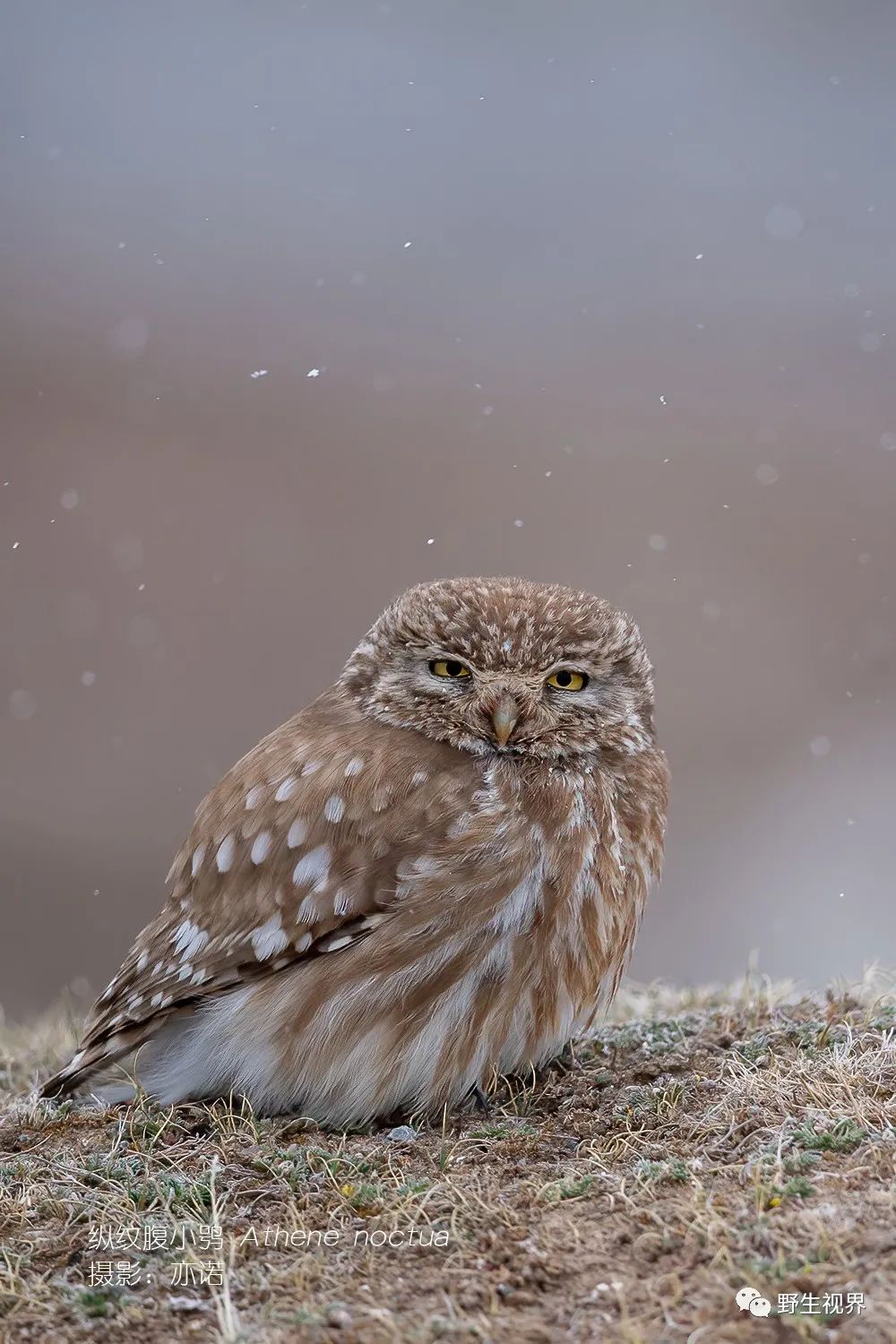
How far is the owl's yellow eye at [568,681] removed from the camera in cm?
445

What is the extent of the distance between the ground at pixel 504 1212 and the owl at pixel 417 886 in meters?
0.21

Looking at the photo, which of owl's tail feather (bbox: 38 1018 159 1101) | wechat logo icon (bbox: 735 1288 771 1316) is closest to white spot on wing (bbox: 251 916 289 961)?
owl's tail feather (bbox: 38 1018 159 1101)

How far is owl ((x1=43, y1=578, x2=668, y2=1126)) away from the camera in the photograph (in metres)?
4.08

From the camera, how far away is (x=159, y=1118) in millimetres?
4133

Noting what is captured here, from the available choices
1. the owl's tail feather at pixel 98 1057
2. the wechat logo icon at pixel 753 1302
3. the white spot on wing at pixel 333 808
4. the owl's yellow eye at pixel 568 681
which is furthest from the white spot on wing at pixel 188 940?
the wechat logo icon at pixel 753 1302

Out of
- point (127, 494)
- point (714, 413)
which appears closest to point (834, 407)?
point (714, 413)

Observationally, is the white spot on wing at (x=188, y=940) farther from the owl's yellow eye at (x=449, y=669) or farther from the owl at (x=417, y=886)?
the owl's yellow eye at (x=449, y=669)

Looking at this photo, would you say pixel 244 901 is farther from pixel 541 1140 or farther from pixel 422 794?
pixel 541 1140

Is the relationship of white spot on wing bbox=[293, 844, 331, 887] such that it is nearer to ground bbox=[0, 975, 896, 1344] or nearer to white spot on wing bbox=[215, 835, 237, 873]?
white spot on wing bbox=[215, 835, 237, 873]

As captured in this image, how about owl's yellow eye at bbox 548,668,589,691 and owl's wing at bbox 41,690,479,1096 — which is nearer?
owl's wing at bbox 41,690,479,1096

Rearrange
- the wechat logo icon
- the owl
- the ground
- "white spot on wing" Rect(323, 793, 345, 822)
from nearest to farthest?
the wechat logo icon, the ground, the owl, "white spot on wing" Rect(323, 793, 345, 822)

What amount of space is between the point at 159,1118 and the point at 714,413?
15.9 metres

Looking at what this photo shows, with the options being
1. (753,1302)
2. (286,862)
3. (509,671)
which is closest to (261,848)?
(286,862)

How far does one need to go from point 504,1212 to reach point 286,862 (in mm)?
1417
